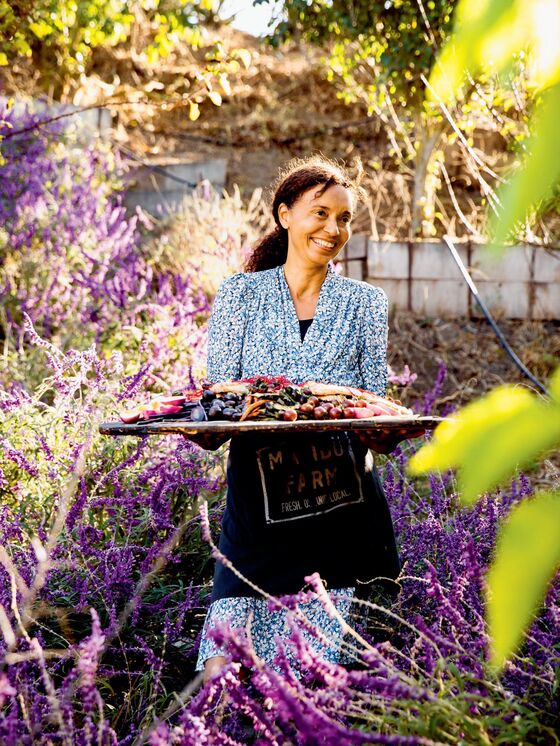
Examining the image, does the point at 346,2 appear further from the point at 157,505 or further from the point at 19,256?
the point at 157,505

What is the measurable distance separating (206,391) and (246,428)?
1.37 feet

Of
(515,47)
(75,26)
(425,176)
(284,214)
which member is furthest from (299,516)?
(75,26)

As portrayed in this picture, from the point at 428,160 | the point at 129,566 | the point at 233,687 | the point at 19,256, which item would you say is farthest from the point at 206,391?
the point at 428,160

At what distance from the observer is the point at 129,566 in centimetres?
242

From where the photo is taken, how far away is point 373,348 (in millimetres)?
2764

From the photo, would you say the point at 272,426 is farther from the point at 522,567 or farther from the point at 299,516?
the point at 522,567

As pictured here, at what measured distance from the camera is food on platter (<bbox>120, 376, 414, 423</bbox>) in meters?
2.08

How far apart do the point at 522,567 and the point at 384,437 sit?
165 cm

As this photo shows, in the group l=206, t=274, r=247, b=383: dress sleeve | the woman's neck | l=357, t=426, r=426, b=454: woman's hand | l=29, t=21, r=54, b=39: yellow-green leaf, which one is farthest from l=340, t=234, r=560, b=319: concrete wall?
l=357, t=426, r=426, b=454: woman's hand

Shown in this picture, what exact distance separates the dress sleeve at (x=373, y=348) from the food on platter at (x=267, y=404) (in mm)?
393

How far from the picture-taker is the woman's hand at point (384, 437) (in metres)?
2.15

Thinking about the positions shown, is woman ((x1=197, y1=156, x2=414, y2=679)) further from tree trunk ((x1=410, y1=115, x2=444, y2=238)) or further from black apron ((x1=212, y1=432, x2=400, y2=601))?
tree trunk ((x1=410, y1=115, x2=444, y2=238))

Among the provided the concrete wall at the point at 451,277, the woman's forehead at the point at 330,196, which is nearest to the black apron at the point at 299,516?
the woman's forehead at the point at 330,196

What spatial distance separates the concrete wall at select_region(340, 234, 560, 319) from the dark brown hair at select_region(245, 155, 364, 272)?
2.91 meters
